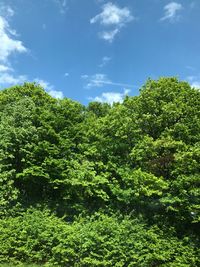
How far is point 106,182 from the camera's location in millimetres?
19016

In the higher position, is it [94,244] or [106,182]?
[106,182]

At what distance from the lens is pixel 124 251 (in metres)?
15.8

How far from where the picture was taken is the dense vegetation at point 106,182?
16234mm

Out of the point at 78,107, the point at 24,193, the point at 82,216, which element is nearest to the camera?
the point at 82,216

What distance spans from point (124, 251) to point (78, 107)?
10933mm

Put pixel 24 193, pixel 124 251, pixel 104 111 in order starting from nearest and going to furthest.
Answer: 1. pixel 124 251
2. pixel 24 193
3. pixel 104 111

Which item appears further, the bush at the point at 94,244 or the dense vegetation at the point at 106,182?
the dense vegetation at the point at 106,182

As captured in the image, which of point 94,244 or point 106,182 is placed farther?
point 106,182

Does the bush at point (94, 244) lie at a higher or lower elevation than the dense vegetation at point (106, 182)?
lower

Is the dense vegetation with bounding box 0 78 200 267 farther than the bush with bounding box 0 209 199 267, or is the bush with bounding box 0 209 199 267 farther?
the dense vegetation with bounding box 0 78 200 267

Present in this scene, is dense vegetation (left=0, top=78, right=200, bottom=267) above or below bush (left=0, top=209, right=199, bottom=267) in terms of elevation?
above

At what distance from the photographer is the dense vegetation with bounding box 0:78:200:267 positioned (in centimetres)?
1623

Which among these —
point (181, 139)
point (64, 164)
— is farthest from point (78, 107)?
point (181, 139)

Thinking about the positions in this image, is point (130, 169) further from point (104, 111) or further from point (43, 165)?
point (104, 111)
